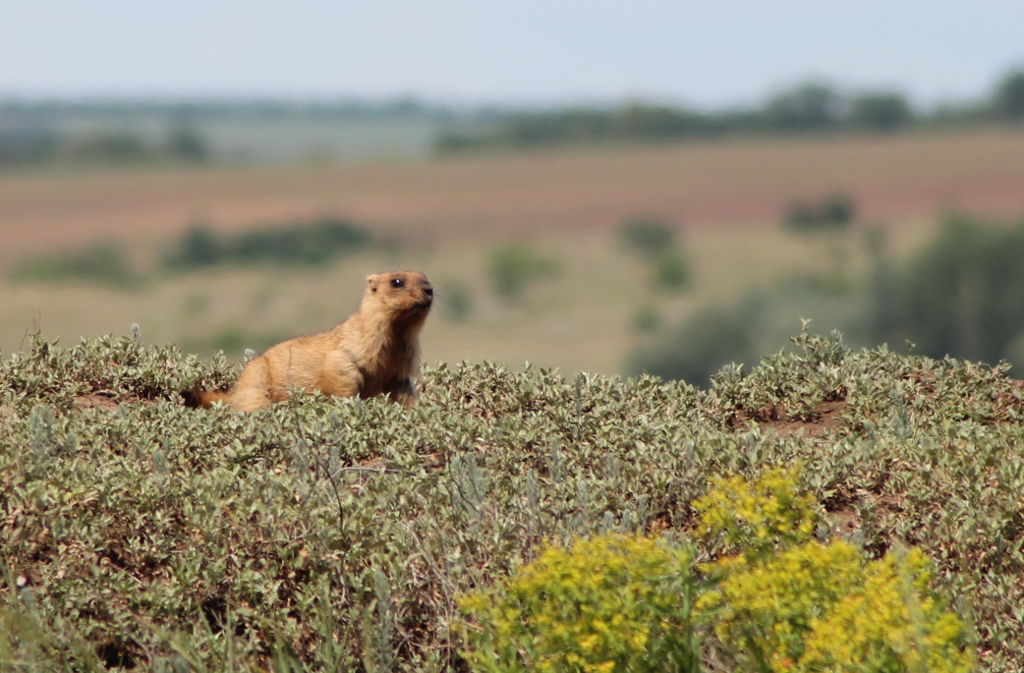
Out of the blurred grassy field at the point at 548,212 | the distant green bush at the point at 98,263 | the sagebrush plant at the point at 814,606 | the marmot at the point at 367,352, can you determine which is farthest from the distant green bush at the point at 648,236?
the sagebrush plant at the point at 814,606

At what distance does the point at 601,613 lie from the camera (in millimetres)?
3838

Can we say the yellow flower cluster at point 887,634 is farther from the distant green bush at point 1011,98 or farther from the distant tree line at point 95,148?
the distant green bush at point 1011,98

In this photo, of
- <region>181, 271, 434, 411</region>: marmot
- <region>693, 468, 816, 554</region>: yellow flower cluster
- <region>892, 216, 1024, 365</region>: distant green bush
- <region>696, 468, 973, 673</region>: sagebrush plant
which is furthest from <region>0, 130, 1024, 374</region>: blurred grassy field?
<region>696, 468, 973, 673</region>: sagebrush plant

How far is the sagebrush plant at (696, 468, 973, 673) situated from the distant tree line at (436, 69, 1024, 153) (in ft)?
285

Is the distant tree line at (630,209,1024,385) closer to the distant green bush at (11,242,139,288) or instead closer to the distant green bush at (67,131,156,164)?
the distant green bush at (11,242,139,288)

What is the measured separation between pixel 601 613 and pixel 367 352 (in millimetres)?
4421

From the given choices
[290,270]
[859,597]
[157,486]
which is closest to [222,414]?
[157,486]

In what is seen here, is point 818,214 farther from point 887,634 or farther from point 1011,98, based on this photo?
point 887,634

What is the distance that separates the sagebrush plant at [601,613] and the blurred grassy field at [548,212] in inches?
2306

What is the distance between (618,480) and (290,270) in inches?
2431

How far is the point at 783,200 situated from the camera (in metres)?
77.4

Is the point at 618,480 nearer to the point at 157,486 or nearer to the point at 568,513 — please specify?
the point at 568,513

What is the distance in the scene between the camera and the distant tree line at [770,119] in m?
89.8

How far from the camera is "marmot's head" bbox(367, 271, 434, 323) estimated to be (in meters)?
8.16
